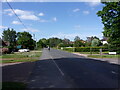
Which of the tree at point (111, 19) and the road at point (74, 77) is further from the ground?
the tree at point (111, 19)

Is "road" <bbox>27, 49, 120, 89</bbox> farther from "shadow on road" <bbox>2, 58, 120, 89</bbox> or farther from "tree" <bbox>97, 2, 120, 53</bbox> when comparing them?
"tree" <bbox>97, 2, 120, 53</bbox>

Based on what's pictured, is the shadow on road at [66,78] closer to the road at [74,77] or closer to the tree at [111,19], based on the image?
the road at [74,77]

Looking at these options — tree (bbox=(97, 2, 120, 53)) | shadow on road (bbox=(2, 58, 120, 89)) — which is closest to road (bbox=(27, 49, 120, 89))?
shadow on road (bbox=(2, 58, 120, 89))

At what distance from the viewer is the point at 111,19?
3397cm

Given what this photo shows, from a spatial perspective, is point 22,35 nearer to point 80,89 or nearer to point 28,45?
point 28,45

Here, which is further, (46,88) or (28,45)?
(28,45)

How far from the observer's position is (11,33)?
10844 centimetres

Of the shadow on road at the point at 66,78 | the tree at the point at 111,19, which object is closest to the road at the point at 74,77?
the shadow on road at the point at 66,78

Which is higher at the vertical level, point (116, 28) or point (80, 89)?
point (116, 28)

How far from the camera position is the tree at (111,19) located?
3262 centimetres

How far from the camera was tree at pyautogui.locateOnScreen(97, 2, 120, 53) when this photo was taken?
32.6m

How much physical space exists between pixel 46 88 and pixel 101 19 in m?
30.4

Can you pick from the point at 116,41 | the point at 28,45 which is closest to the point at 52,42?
the point at 28,45

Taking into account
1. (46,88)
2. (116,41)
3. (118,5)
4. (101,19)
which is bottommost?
(46,88)
